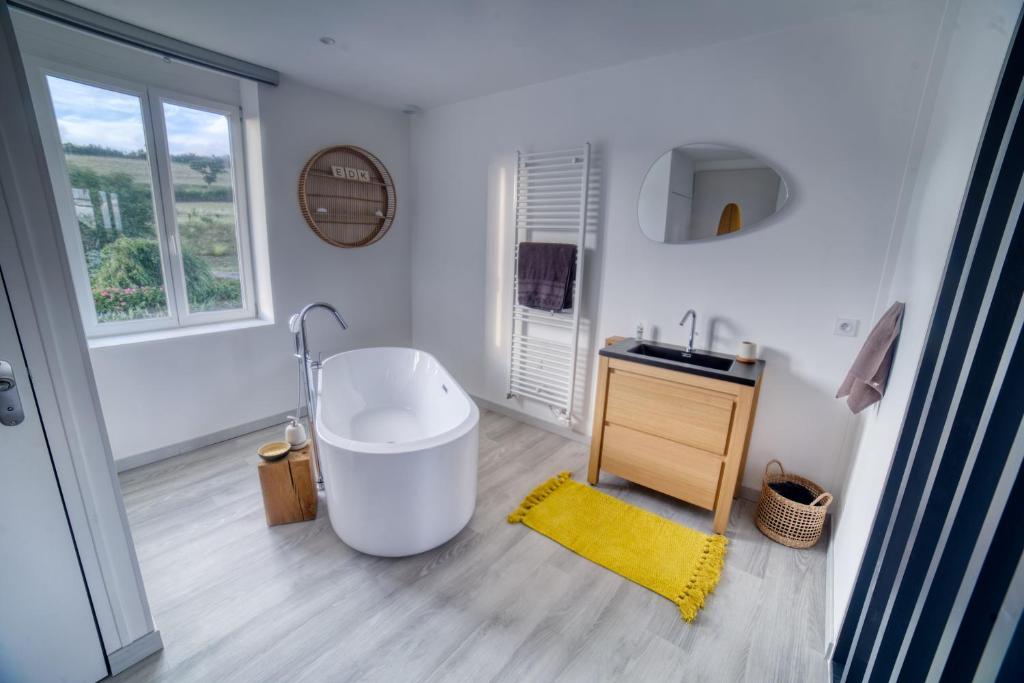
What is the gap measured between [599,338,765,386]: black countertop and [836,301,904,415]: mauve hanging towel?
1.28ft

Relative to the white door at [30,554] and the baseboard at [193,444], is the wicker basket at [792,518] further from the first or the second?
the baseboard at [193,444]

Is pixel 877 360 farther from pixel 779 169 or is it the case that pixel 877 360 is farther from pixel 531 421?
pixel 531 421

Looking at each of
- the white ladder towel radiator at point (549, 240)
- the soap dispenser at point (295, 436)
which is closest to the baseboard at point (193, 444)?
the soap dispenser at point (295, 436)

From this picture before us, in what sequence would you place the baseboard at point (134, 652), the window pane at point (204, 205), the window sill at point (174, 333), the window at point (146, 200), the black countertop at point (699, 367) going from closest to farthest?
1. the baseboard at point (134, 652)
2. the black countertop at point (699, 367)
3. the window at point (146, 200)
4. the window sill at point (174, 333)
5. the window pane at point (204, 205)

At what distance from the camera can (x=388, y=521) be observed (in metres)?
1.86

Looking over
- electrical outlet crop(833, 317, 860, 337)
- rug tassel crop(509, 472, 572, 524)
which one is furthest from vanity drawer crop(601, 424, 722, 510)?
electrical outlet crop(833, 317, 860, 337)

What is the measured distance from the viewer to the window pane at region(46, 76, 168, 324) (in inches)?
91.2

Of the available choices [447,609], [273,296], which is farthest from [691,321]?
[273,296]

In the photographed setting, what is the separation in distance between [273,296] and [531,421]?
208 cm

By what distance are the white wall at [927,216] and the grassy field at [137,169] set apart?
12.0 feet

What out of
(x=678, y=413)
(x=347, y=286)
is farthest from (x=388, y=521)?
(x=347, y=286)

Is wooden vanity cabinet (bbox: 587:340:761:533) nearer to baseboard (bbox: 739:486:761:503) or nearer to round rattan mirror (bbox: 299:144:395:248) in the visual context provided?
baseboard (bbox: 739:486:761:503)

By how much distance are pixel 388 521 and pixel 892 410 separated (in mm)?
1910

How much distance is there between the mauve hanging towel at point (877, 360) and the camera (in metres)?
1.57
